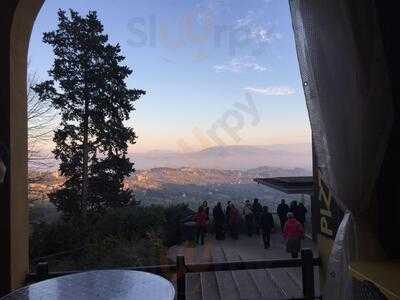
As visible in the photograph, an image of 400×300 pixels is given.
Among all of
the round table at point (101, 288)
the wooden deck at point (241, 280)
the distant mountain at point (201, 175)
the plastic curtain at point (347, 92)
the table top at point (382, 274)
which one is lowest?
the wooden deck at point (241, 280)

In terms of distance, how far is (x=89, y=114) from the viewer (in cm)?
1258

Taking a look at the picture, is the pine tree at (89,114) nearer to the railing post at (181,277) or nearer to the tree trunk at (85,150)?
the tree trunk at (85,150)

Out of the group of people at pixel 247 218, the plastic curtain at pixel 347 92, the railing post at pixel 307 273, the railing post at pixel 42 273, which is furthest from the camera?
the group of people at pixel 247 218

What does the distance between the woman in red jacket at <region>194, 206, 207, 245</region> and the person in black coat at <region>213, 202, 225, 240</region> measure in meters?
0.63

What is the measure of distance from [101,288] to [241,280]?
15.9 ft

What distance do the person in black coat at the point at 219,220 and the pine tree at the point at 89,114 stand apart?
11.5ft

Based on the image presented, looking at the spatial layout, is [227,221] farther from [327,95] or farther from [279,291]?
[327,95]

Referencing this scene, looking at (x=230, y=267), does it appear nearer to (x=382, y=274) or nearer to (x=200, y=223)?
(x=382, y=274)

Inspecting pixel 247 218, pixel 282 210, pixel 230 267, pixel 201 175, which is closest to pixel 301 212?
pixel 282 210

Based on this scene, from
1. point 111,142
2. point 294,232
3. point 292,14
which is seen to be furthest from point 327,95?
point 111,142

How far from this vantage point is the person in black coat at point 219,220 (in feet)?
36.0

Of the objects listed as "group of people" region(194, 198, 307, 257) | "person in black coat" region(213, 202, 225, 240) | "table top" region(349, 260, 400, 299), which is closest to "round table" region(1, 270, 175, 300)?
"table top" region(349, 260, 400, 299)

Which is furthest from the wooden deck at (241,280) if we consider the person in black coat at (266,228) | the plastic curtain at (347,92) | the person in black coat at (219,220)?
the plastic curtain at (347,92)
